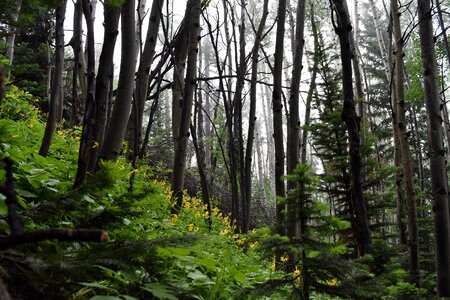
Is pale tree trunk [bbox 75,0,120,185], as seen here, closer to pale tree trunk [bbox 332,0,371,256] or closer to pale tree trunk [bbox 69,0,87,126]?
pale tree trunk [bbox 69,0,87,126]

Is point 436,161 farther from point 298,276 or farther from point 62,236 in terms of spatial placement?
point 62,236

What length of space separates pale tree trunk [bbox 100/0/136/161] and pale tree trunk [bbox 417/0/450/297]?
331cm

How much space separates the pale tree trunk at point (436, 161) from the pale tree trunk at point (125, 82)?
3.31 m

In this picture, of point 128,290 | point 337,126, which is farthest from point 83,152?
point 337,126

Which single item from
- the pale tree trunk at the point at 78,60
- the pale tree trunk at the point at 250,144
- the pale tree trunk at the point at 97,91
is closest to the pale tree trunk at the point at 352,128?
the pale tree trunk at the point at 97,91

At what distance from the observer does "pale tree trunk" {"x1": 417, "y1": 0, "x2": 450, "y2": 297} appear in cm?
376

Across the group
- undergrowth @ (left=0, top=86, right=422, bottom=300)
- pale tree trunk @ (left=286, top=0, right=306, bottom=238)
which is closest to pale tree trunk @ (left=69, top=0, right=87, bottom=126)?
undergrowth @ (left=0, top=86, right=422, bottom=300)

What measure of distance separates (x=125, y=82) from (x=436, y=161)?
3506mm

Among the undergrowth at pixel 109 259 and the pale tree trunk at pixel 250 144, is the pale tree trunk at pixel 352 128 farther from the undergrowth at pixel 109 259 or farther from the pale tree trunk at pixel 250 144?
the pale tree trunk at pixel 250 144

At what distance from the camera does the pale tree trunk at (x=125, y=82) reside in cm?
291

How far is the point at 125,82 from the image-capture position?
9.95 ft

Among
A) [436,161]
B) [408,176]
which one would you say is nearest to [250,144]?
[408,176]

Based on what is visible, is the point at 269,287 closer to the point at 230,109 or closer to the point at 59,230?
the point at 59,230

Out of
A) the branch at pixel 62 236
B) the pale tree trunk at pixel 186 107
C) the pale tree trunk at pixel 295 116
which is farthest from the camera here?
the pale tree trunk at pixel 295 116
